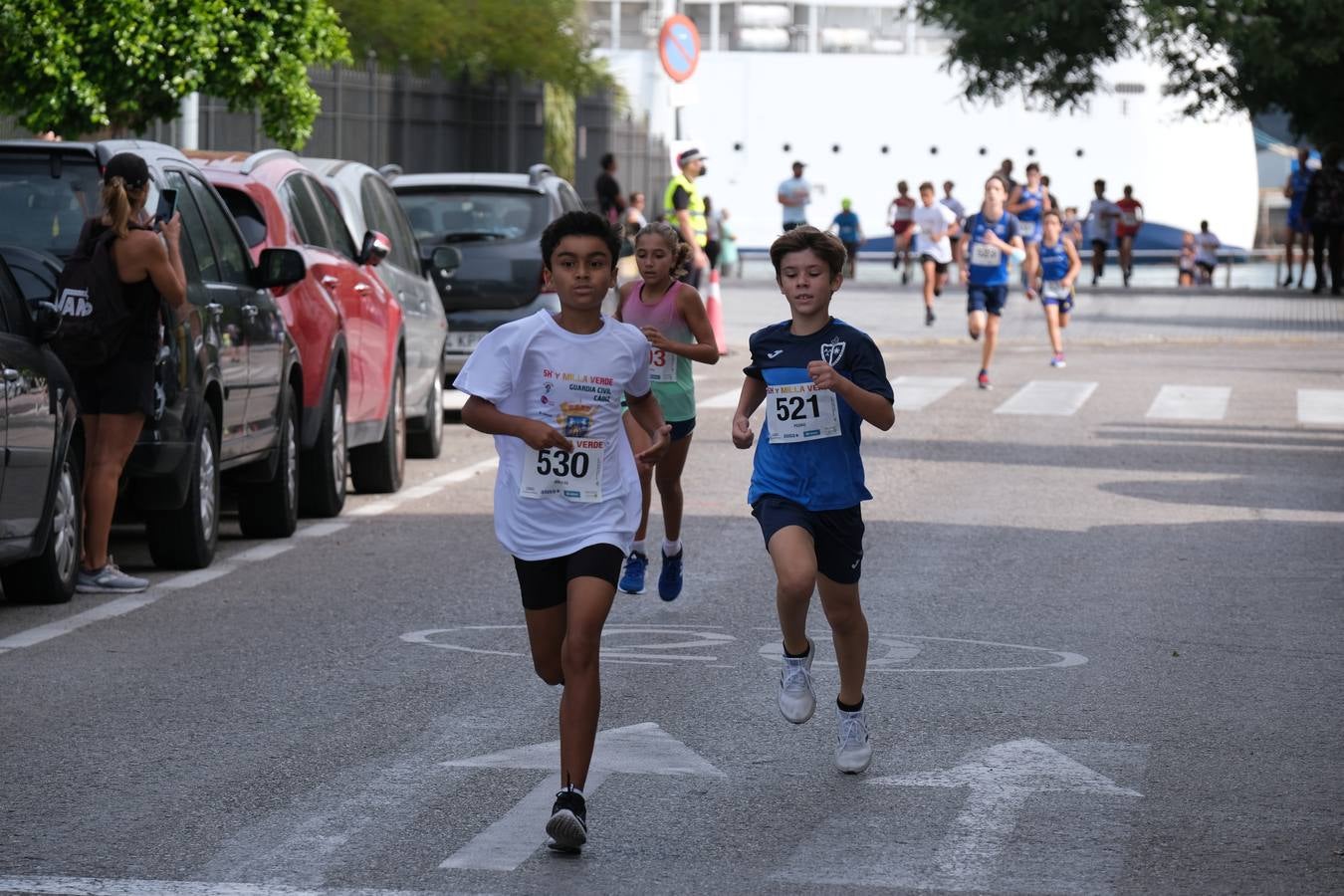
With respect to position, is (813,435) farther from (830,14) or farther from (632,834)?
(830,14)

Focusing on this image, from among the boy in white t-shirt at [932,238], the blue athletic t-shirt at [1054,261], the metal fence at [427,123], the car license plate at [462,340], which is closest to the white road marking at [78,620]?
the car license plate at [462,340]

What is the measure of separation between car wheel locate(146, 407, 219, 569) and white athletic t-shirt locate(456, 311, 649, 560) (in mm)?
4630

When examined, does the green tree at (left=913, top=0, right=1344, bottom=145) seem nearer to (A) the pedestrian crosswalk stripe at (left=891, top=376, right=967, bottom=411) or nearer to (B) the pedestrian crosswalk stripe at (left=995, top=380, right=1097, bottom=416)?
(A) the pedestrian crosswalk stripe at (left=891, top=376, right=967, bottom=411)

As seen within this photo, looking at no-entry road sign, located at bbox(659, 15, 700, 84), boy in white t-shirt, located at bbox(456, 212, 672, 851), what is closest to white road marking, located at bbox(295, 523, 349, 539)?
boy in white t-shirt, located at bbox(456, 212, 672, 851)

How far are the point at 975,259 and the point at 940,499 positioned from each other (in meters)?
8.29

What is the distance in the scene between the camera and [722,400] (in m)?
21.5

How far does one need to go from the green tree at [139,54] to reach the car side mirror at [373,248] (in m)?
6.92

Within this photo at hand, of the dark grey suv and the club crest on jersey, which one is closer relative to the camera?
the club crest on jersey

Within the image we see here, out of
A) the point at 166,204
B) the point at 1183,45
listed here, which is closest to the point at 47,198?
the point at 166,204

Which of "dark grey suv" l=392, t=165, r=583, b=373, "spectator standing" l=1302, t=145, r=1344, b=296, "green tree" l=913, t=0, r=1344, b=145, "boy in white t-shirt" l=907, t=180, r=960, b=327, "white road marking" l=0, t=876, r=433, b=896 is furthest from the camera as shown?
"green tree" l=913, t=0, r=1344, b=145

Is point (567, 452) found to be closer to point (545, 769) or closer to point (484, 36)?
point (545, 769)

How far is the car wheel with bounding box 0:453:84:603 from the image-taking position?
10102mm

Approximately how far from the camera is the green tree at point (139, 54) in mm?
20344

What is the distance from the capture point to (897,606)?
10406 millimetres
